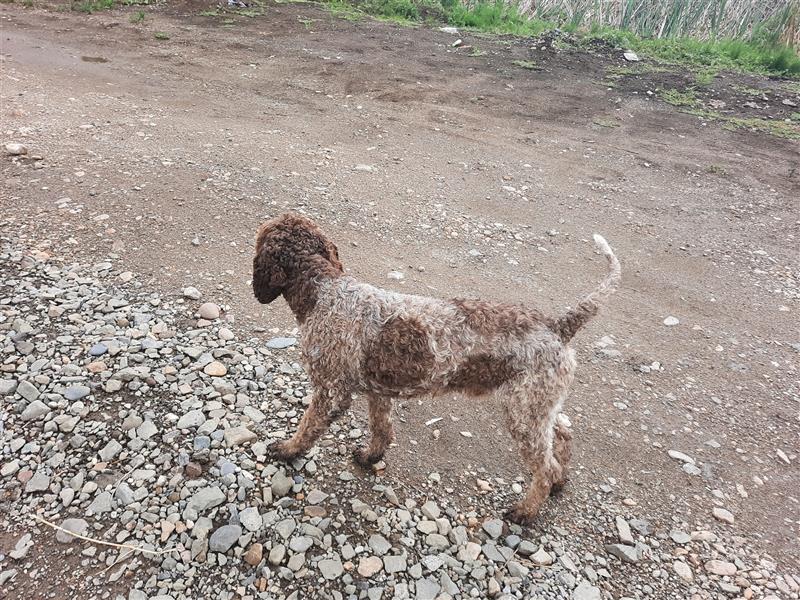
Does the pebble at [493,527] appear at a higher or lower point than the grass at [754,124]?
lower

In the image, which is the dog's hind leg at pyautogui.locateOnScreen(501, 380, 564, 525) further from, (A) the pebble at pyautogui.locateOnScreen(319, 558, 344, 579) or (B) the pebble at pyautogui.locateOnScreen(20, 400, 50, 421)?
(B) the pebble at pyautogui.locateOnScreen(20, 400, 50, 421)

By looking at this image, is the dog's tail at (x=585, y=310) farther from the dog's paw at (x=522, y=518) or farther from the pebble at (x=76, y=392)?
the pebble at (x=76, y=392)

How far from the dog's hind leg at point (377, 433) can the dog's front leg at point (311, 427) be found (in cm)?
35

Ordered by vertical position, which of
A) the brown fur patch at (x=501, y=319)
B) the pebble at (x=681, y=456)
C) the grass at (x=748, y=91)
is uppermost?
the grass at (x=748, y=91)

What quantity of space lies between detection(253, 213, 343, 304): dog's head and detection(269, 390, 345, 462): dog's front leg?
1.00m

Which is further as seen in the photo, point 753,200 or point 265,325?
point 753,200

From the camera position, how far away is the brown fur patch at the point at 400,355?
154 inches

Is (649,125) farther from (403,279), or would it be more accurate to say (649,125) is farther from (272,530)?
(272,530)

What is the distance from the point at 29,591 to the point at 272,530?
1575 millimetres

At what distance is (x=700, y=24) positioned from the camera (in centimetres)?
1894

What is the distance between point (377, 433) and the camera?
448cm

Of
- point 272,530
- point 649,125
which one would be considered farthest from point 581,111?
point 272,530

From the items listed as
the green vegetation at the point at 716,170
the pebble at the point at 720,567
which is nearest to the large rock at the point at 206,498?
the pebble at the point at 720,567

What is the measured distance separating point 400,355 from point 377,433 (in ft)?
3.14
